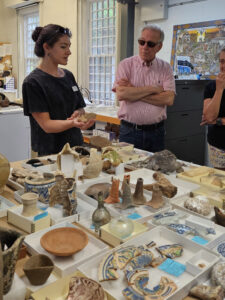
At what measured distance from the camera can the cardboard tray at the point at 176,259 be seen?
903 millimetres

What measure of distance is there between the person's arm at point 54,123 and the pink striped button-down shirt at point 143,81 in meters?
0.65

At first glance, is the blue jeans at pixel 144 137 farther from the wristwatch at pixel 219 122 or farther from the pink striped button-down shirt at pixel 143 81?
the wristwatch at pixel 219 122

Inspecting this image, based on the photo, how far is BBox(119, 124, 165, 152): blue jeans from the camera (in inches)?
99.8

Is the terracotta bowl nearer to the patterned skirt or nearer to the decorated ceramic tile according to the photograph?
the decorated ceramic tile

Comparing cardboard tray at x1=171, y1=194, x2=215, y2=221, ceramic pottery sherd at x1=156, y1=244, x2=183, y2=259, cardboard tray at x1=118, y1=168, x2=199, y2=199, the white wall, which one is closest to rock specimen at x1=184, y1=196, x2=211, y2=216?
cardboard tray at x1=171, y1=194, x2=215, y2=221

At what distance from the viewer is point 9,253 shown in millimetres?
787

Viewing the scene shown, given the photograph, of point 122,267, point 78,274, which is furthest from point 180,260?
point 78,274

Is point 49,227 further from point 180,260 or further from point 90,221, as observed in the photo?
point 180,260

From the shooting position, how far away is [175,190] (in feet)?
5.04

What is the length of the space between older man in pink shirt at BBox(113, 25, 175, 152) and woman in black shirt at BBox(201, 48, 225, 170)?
0.34 m

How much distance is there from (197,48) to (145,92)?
7.13 ft

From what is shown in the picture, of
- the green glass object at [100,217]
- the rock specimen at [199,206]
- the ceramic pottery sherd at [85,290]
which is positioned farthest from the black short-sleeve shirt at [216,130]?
the ceramic pottery sherd at [85,290]

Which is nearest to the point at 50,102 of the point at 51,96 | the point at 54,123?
the point at 51,96

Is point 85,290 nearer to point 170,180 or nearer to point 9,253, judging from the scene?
point 9,253
